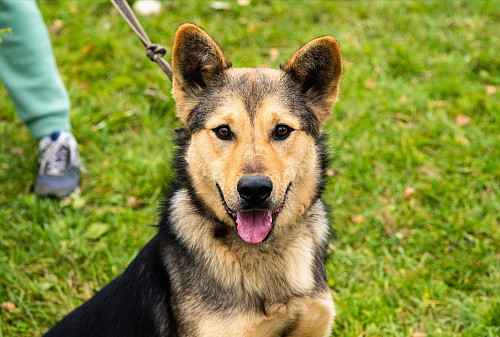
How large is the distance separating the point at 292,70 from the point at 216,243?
45.3 inches

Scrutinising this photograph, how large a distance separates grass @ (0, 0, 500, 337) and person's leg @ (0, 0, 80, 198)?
0.25m

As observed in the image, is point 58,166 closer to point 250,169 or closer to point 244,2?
point 250,169

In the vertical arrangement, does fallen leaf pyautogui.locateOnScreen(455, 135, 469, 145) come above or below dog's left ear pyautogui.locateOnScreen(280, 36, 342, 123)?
below

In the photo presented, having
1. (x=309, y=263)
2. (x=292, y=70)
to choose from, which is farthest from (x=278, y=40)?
(x=309, y=263)

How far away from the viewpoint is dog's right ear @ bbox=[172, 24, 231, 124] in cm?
278

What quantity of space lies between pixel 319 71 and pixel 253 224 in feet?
3.32

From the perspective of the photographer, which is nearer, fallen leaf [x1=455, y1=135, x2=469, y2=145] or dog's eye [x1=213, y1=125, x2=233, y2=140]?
dog's eye [x1=213, y1=125, x2=233, y2=140]

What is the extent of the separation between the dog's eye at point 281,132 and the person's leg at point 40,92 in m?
2.69

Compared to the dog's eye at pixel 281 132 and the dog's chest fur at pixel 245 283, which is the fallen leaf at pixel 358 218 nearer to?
the dog's chest fur at pixel 245 283

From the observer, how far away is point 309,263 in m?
3.03

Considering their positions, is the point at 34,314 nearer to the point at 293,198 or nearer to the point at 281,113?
the point at 293,198

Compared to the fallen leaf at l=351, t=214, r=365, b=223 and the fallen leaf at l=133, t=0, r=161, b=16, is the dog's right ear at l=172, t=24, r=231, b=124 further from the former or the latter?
the fallen leaf at l=133, t=0, r=161, b=16

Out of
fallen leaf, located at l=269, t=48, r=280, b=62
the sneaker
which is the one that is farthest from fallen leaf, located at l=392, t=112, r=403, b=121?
the sneaker

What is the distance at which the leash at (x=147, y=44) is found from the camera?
3.40 meters
